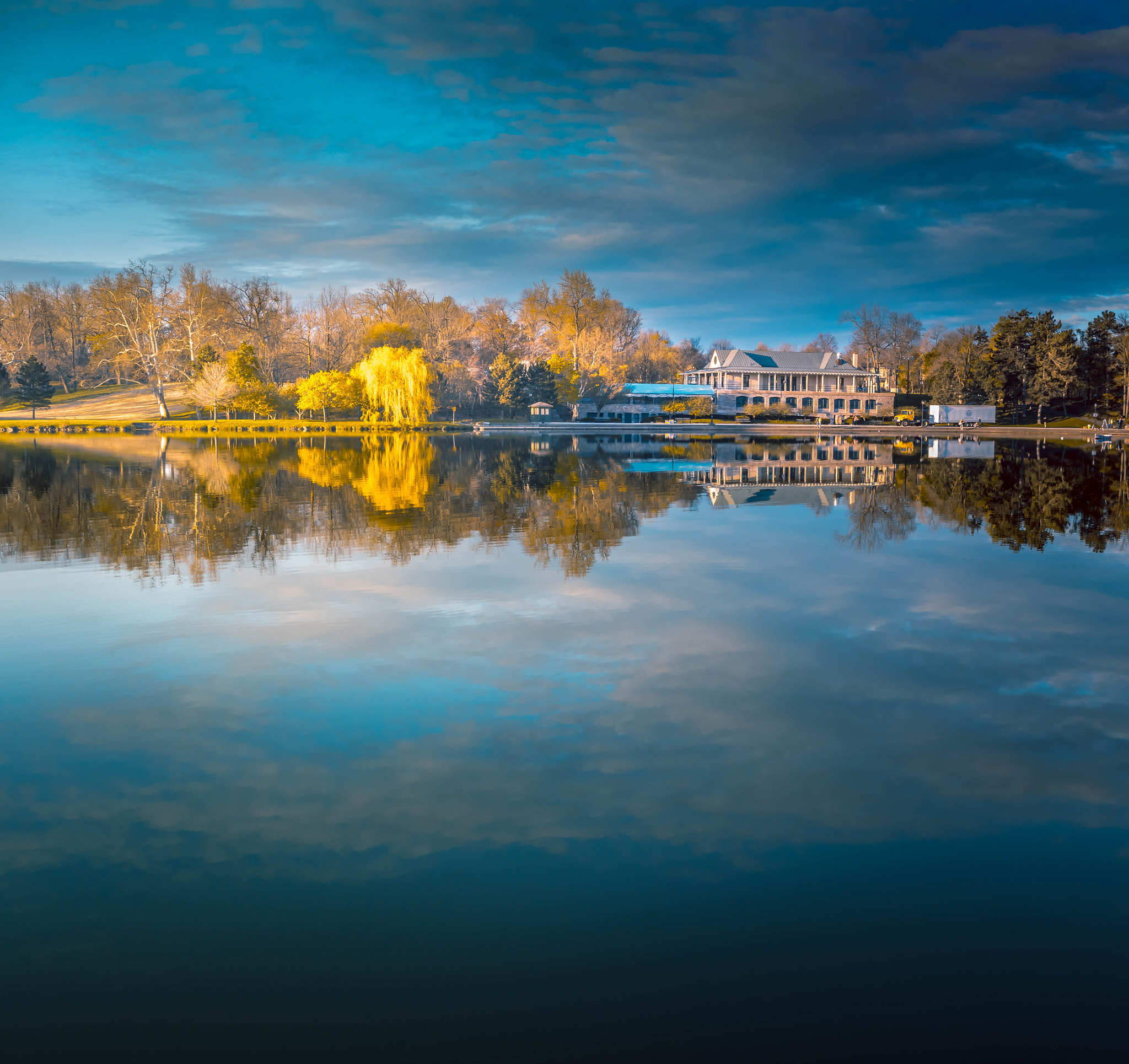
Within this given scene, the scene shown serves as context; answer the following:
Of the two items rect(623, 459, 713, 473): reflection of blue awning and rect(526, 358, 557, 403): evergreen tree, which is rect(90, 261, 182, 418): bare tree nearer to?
rect(526, 358, 557, 403): evergreen tree

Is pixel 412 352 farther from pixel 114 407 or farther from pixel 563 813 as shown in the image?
pixel 563 813

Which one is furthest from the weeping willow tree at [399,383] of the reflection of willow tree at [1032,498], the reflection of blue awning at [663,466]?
the reflection of willow tree at [1032,498]

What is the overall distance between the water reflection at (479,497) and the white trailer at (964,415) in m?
44.6

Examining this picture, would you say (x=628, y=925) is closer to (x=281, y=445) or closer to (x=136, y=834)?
(x=136, y=834)

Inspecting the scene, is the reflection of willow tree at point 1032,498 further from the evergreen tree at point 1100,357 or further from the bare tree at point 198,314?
the bare tree at point 198,314

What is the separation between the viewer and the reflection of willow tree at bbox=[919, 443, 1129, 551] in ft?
68.2

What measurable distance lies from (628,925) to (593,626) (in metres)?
6.72

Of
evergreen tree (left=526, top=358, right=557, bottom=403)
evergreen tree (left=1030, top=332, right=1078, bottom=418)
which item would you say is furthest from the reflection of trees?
evergreen tree (left=1030, top=332, right=1078, bottom=418)

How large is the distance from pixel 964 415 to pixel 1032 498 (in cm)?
7511

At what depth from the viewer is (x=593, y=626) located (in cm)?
1198

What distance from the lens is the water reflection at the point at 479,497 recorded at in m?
18.9

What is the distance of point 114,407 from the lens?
352 feet

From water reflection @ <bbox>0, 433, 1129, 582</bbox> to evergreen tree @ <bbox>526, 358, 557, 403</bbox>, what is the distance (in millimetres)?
48915

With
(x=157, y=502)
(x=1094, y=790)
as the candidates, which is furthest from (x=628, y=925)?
(x=157, y=502)
